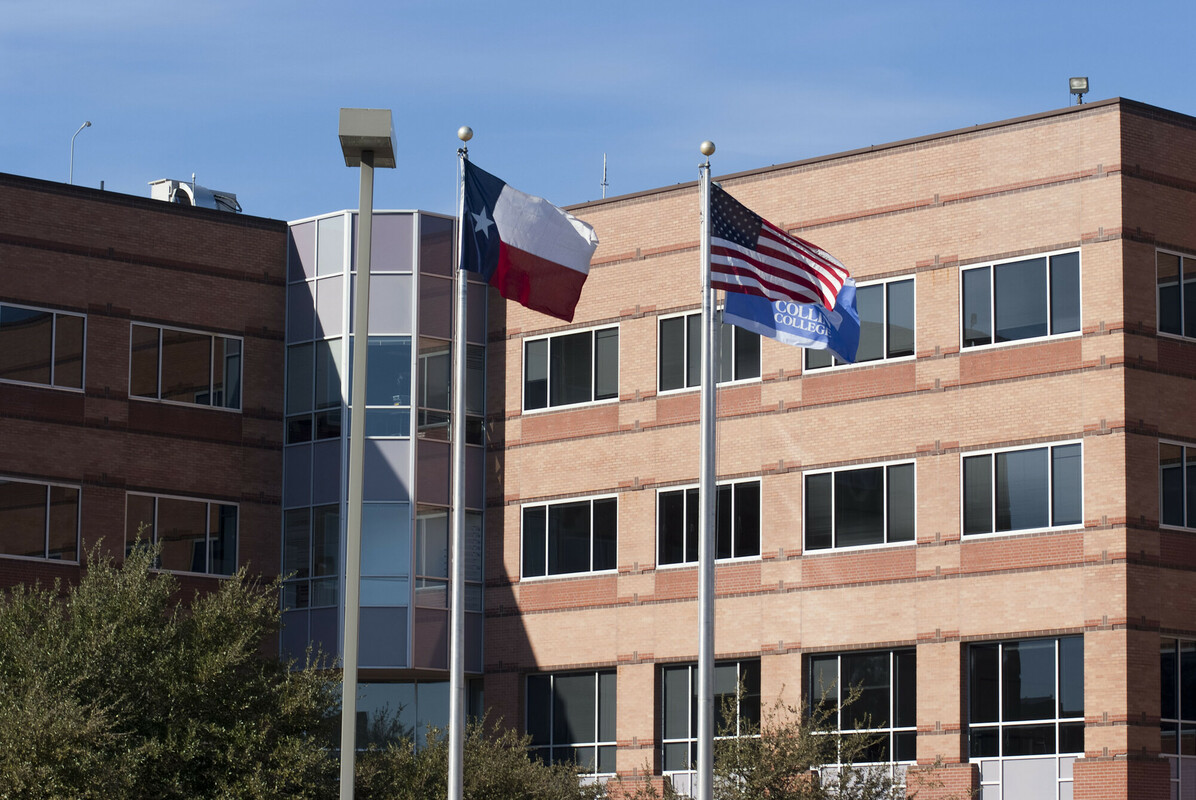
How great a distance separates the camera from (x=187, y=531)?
39312mm

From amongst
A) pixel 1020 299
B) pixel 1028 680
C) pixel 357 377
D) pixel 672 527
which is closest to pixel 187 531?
pixel 672 527

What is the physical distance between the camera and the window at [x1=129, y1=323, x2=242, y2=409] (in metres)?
39.1

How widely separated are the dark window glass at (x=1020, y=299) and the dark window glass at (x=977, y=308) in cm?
14

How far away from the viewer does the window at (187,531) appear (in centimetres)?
3872

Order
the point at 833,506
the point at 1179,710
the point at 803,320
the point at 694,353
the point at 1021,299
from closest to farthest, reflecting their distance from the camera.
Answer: the point at 803,320, the point at 1179,710, the point at 1021,299, the point at 833,506, the point at 694,353

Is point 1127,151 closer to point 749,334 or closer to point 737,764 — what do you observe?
point 749,334

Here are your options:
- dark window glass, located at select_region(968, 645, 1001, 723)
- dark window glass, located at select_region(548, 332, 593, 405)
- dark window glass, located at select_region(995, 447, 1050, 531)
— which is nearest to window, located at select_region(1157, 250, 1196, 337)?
dark window glass, located at select_region(995, 447, 1050, 531)

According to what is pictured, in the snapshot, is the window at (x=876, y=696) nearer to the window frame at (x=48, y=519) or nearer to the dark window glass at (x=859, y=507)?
the dark window glass at (x=859, y=507)

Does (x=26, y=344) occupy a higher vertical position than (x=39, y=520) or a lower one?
higher

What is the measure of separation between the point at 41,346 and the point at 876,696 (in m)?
18.0

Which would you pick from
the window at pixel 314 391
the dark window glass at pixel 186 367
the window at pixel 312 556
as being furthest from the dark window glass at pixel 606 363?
the dark window glass at pixel 186 367

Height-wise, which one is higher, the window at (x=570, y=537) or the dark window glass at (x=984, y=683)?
the window at (x=570, y=537)

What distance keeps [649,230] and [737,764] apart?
13417 millimetres

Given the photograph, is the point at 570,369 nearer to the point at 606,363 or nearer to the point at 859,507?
the point at 606,363
